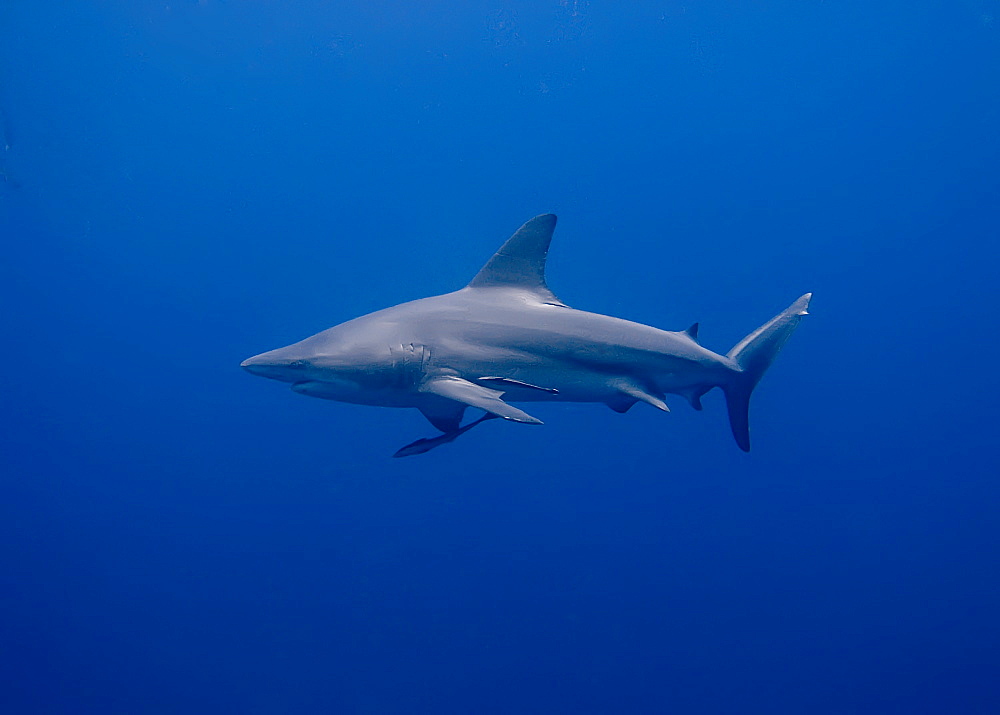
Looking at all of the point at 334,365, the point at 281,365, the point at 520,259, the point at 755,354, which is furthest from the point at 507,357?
the point at 755,354

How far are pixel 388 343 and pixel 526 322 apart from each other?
0.89 meters

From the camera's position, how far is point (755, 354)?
14.5ft

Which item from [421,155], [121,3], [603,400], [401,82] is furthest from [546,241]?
[121,3]

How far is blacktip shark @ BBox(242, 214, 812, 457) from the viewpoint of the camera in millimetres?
3338

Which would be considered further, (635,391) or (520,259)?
(520,259)

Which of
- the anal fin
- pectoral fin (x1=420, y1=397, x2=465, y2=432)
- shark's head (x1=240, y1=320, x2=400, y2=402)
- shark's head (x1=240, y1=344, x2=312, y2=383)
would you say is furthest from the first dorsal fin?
shark's head (x1=240, y1=344, x2=312, y2=383)

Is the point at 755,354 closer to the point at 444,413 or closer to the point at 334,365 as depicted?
the point at 444,413

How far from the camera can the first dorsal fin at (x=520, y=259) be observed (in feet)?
13.6

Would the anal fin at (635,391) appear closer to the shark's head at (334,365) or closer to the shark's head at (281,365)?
the shark's head at (334,365)

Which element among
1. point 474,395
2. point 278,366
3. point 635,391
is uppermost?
point 635,391

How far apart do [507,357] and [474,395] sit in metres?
→ 0.54

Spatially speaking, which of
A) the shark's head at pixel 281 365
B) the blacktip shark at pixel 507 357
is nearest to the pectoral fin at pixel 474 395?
the blacktip shark at pixel 507 357

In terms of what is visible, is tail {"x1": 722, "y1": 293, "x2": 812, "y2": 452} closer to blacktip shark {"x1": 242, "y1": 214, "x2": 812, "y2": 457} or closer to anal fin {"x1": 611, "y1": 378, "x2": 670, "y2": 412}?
blacktip shark {"x1": 242, "y1": 214, "x2": 812, "y2": 457}

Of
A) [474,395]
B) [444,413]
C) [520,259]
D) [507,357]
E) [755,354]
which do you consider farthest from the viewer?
[755,354]
